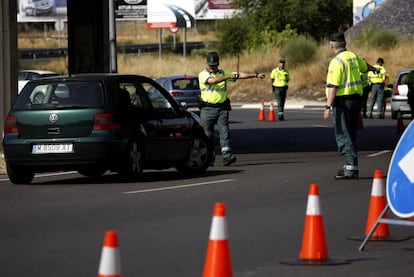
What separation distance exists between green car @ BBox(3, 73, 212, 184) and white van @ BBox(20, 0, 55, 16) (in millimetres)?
84191

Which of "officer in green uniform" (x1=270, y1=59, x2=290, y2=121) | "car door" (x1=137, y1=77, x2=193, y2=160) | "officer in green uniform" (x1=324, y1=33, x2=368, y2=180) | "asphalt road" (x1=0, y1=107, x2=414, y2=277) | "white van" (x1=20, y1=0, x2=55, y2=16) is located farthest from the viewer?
"white van" (x1=20, y1=0, x2=55, y2=16)

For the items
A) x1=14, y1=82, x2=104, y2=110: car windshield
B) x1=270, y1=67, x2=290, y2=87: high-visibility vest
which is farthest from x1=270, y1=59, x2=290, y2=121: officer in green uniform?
x1=14, y1=82, x2=104, y2=110: car windshield

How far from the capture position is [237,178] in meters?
18.7

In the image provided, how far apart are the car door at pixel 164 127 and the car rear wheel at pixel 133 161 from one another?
29cm

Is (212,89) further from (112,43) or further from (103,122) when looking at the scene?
(112,43)

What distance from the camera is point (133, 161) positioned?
59.8ft

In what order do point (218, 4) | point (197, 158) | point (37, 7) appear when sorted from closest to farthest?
1. point (197, 158)
2. point (37, 7)
3. point (218, 4)

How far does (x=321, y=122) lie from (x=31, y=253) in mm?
27228

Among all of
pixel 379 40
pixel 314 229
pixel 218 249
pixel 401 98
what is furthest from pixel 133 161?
pixel 379 40

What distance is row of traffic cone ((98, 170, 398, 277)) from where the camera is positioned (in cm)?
677

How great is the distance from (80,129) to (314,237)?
7934mm

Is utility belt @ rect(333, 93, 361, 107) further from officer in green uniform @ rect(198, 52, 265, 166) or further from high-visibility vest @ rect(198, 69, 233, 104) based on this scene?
high-visibility vest @ rect(198, 69, 233, 104)

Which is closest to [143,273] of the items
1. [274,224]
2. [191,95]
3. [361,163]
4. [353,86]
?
[274,224]

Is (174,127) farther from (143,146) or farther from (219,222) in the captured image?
(219,222)
